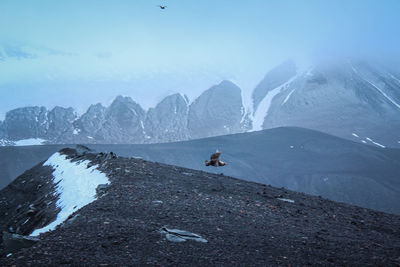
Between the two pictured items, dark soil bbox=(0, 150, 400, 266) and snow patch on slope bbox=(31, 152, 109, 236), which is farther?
snow patch on slope bbox=(31, 152, 109, 236)

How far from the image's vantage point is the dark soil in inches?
213

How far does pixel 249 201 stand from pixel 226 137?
320ft

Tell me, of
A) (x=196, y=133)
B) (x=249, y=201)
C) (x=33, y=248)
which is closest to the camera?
(x=33, y=248)

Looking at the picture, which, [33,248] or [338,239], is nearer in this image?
[33,248]

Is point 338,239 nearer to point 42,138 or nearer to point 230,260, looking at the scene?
point 230,260

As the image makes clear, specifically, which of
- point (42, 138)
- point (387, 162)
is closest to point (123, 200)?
point (387, 162)

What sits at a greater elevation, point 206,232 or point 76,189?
point 206,232

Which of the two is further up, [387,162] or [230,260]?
[230,260]

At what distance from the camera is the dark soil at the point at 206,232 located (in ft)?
17.7

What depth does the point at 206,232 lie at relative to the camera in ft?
22.8

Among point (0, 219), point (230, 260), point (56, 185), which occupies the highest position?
point (230, 260)

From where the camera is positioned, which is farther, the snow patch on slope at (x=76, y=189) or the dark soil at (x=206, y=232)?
the snow patch on slope at (x=76, y=189)

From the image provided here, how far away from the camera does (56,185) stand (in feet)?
54.3

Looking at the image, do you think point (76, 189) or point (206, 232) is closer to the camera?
point (206, 232)
